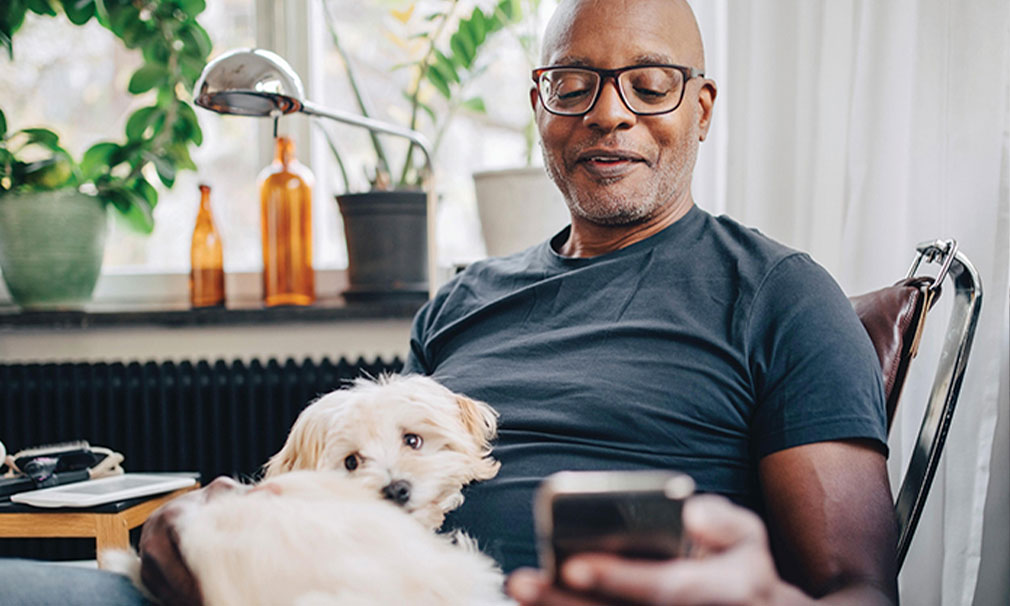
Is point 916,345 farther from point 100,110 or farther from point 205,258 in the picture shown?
point 100,110

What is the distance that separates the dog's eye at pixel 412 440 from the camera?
1.04 metres

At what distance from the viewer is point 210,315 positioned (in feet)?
7.65

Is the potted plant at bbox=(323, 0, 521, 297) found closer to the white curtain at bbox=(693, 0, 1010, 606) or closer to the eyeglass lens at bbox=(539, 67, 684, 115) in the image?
the white curtain at bbox=(693, 0, 1010, 606)

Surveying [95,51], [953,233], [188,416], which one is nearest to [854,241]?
[953,233]

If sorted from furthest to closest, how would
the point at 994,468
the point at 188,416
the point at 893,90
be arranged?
the point at 188,416, the point at 893,90, the point at 994,468

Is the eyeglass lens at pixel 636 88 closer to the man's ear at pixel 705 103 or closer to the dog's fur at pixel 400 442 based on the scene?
the man's ear at pixel 705 103

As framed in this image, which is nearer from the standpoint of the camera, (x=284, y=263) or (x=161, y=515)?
(x=161, y=515)

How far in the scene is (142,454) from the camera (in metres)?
2.31

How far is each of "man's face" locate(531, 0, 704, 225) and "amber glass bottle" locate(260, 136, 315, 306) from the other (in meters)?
1.14

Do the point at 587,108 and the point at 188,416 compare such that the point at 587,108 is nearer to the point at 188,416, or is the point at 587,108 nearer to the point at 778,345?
the point at 778,345

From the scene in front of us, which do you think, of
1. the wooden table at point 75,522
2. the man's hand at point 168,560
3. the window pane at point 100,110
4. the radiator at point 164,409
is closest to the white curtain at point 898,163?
the radiator at point 164,409

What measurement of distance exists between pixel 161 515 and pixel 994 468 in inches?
51.4

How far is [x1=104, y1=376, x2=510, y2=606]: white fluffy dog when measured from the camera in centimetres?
75

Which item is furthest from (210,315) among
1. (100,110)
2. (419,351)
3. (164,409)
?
(419,351)
